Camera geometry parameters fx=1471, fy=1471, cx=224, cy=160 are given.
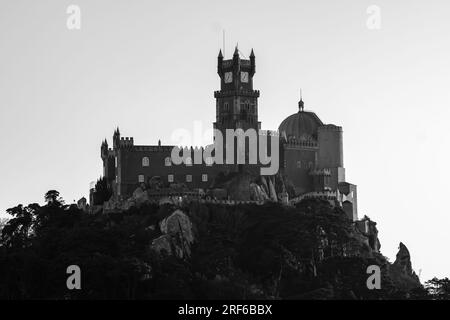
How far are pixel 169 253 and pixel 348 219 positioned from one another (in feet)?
83.5

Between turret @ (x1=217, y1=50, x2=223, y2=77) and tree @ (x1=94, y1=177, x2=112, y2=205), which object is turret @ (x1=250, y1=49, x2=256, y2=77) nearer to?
turret @ (x1=217, y1=50, x2=223, y2=77)

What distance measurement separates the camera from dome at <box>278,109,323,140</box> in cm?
18375

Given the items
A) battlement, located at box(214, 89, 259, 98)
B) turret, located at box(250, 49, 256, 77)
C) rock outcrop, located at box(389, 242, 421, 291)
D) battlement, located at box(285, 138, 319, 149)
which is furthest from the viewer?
turret, located at box(250, 49, 256, 77)

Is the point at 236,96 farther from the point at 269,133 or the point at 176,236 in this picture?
the point at 176,236

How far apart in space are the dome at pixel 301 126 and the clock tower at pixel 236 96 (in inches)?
275

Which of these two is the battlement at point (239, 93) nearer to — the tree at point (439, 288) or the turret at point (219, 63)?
the turret at point (219, 63)

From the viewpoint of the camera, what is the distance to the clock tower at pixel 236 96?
177 meters

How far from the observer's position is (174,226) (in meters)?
159

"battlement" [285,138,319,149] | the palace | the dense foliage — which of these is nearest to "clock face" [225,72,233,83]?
the palace

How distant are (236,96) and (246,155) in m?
7.82

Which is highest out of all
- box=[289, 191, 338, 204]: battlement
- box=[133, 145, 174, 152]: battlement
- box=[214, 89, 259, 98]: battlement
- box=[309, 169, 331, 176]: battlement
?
box=[214, 89, 259, 98]: battlement
